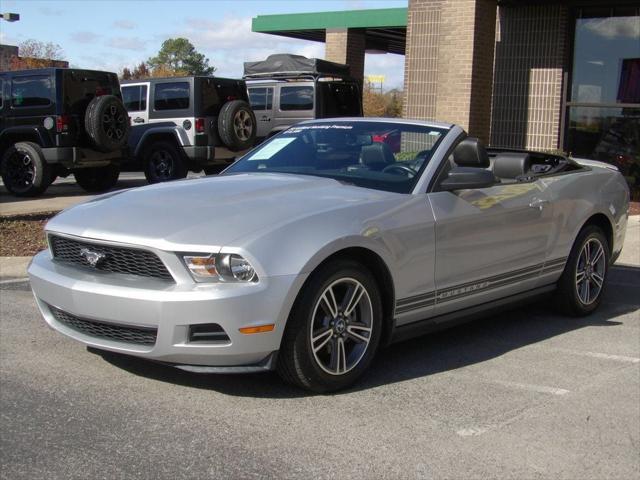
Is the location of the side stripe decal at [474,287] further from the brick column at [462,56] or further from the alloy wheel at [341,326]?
the brick column at [462,56]

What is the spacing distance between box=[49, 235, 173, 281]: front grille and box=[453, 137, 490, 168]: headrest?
245 cm

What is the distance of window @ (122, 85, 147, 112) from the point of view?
1631cm

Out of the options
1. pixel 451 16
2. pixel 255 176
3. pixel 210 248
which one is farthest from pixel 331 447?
pixel 451 16

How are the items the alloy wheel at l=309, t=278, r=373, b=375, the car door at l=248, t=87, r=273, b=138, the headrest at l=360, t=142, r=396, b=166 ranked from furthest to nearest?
the car door at l=248, t=87, r=273, b=138, the headrest at l=360, t=142, r=396, b=166, the alloy wheel at l=309, t=278, r=373, b=375

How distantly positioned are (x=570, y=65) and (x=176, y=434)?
13642 millimetres

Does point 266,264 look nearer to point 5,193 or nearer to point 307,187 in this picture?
point 307,187

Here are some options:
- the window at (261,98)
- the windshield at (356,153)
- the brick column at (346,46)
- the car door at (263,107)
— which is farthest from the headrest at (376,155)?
the brick column at (346,46)

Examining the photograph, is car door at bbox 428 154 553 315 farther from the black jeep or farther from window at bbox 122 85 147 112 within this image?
window at bbox 122 85 147 112

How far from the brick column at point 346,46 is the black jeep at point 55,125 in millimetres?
12165

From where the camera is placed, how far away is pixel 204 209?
4543 mm

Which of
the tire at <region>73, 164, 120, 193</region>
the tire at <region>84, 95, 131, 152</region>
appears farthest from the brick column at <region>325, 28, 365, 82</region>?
the tire at <region>84, 95, 131, 152</region>

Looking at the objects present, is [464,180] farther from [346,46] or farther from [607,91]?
[346,46]

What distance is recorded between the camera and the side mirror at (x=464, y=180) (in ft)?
17.3

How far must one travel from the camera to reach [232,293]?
4098mm
